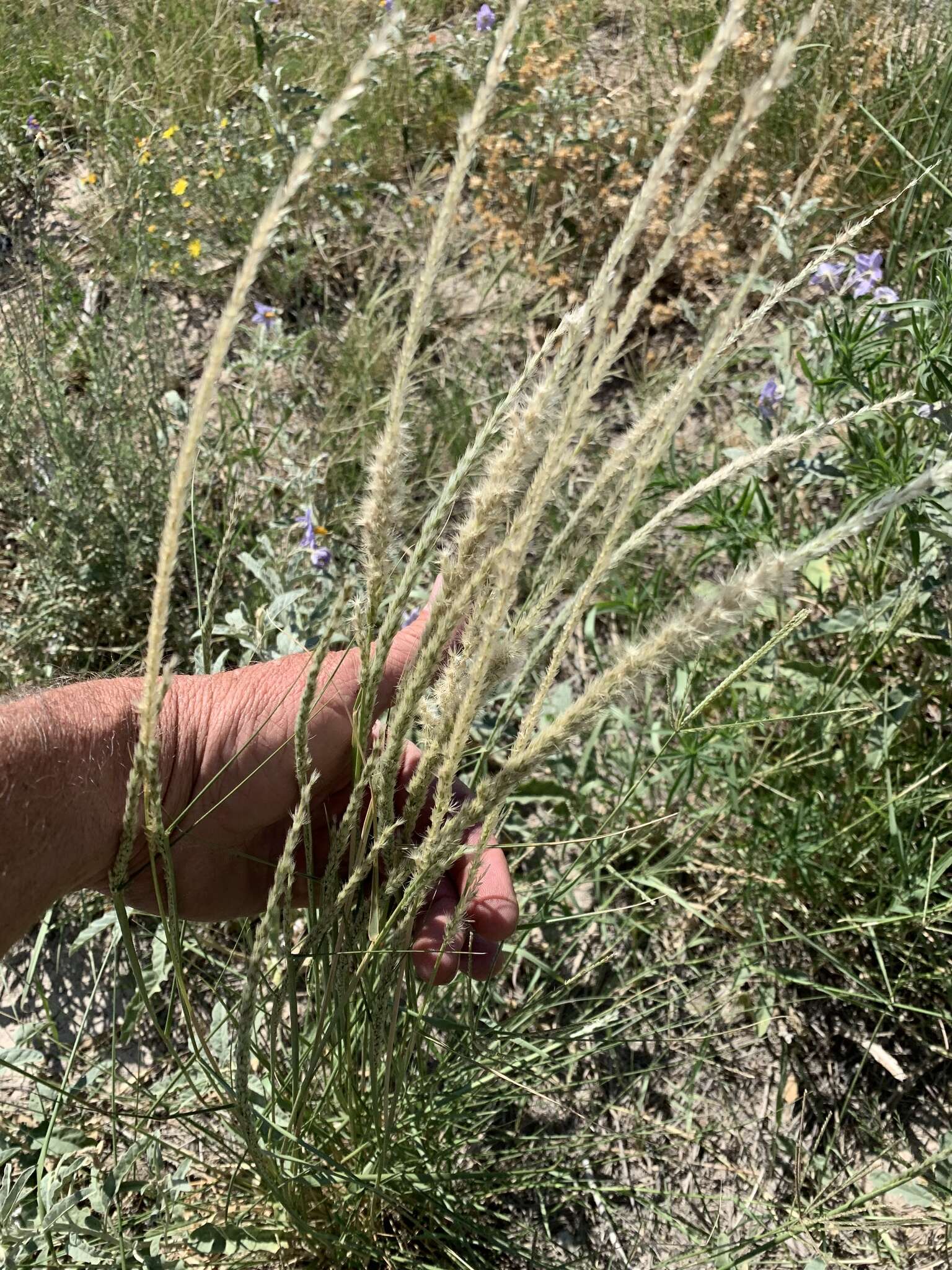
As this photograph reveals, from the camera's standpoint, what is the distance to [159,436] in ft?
8.57

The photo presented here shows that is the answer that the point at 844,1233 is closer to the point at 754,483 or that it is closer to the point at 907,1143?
the point at 907,1143

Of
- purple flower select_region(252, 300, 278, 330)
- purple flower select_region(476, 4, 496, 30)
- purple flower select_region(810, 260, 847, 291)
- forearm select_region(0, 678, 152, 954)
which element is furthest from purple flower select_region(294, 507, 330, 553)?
purple flower select_region(476, 4, 496, 30)

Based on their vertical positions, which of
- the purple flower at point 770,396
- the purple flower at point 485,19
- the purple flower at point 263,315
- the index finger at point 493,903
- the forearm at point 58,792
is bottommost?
the index finger at point 493,903

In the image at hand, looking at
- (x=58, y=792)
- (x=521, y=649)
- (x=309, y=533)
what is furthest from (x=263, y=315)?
(x=521, y=649)

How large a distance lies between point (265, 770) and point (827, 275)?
5.21 feet

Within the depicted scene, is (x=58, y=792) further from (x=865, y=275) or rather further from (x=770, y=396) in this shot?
(x=865, y=275)

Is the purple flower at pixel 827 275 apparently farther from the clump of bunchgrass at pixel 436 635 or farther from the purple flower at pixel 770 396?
the clump of bunchgrass at pixel 436 635

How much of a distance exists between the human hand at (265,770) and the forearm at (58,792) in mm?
55

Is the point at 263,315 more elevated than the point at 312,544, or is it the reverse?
the point at 263,315

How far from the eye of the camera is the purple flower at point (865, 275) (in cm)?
199

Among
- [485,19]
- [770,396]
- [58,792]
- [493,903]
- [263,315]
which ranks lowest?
[493,903]

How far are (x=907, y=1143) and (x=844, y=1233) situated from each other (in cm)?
22

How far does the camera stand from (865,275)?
2.04 m

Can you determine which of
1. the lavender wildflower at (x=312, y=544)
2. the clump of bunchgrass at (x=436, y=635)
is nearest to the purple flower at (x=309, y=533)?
the lavender wildflower at (x=312, y=544)
